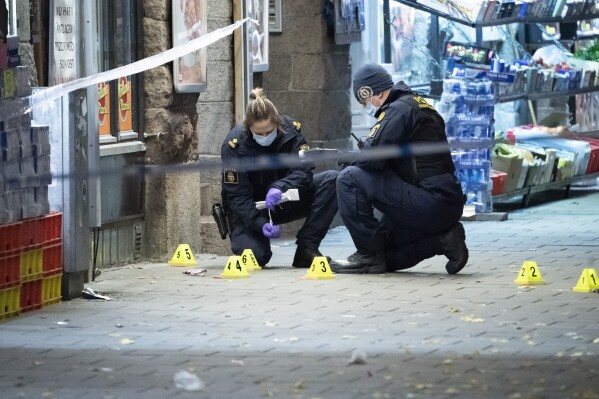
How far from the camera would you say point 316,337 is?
27.1 ft

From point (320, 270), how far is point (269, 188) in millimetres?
1043

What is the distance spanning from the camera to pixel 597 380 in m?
7.03

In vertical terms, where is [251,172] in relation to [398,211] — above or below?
above

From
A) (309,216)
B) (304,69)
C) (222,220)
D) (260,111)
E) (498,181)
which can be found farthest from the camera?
(498,181)

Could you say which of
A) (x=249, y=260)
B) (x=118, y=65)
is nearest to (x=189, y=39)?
(x=118, y=65)

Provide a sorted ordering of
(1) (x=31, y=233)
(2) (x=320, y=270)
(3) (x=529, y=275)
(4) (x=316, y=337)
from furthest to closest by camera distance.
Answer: (2) (x=320, y=270)
(3) (x=529, y=275)
(1) (x=31, y=233)
(4) (x=316, y=337)

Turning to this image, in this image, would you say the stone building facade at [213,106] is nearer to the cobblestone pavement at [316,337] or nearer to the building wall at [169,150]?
the building wall at [169,150]

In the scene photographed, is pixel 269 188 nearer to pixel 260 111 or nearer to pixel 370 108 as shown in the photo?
pixel 260 111

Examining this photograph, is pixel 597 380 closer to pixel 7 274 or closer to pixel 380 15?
pixel 7 274

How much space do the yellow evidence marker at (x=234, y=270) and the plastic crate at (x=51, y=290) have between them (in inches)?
61.9

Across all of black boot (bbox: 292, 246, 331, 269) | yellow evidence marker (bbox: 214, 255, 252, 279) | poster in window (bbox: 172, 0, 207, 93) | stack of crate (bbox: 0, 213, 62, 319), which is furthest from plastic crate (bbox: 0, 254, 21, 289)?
poster in window (bbox: 172, 0, 207, 93)

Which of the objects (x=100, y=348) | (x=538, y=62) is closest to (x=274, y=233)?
(x=100, y=348)

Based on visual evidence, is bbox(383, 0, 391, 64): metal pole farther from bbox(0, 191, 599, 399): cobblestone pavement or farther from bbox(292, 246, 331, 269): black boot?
bbox(292, 246, 331, 269): black boot

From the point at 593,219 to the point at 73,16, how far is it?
22.7 ft
